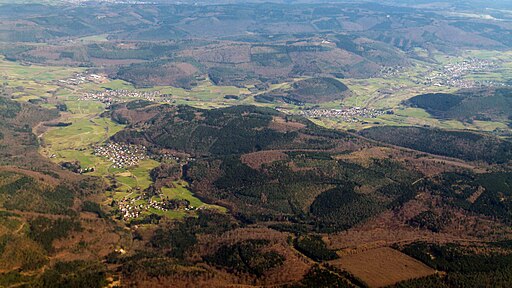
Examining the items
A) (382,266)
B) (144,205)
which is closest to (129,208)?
(144,205)

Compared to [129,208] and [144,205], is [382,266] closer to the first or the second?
[144,205]

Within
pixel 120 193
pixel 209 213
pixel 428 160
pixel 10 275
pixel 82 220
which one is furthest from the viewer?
pixel 428 160

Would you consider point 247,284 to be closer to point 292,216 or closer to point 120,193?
point 292,216

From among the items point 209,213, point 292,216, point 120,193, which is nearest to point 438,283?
point 292,216

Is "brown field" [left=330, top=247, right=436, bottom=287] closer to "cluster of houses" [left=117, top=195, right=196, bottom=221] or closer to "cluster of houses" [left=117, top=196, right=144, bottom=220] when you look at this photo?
"cluster of houses" [left=117, top=195, right=196, bottom=221]

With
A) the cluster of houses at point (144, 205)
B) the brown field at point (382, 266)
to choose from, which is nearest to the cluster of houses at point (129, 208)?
the cluster of houses at point (144, 205)

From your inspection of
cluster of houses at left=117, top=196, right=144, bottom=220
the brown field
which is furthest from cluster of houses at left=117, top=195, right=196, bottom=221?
the brown field

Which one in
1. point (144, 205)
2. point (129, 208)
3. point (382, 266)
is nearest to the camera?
point (382, 266)

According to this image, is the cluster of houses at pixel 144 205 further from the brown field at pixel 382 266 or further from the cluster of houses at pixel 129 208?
the brown field at pixel 382 266
